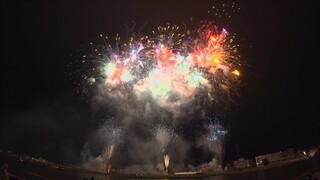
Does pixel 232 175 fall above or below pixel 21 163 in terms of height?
below

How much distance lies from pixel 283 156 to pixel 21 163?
4803 cm

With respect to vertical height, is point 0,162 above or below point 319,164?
above

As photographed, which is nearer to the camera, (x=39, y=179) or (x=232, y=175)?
(x=39, y=179)

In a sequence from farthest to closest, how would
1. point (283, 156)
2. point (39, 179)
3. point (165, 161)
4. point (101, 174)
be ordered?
point (165, 161) < point (283, 156) < point (101, 174) < point (39, 179)

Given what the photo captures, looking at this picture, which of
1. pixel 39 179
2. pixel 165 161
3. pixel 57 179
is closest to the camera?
pixel 39 179

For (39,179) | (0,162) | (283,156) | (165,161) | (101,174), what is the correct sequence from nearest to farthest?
(39,179), (0,162), (101,174), (283,156), (165,161)

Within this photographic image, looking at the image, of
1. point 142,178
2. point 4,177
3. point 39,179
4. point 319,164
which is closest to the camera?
point 4,177

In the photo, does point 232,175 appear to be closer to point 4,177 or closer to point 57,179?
point 57,179

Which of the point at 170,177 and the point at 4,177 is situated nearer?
the point at 4,177

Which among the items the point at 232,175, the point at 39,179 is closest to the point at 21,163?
the point at 39,179

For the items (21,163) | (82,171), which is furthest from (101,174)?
(21,163)

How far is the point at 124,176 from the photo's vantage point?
61.6 m

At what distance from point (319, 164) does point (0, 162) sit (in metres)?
43.2

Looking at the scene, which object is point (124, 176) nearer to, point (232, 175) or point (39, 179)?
point (232, 175)
